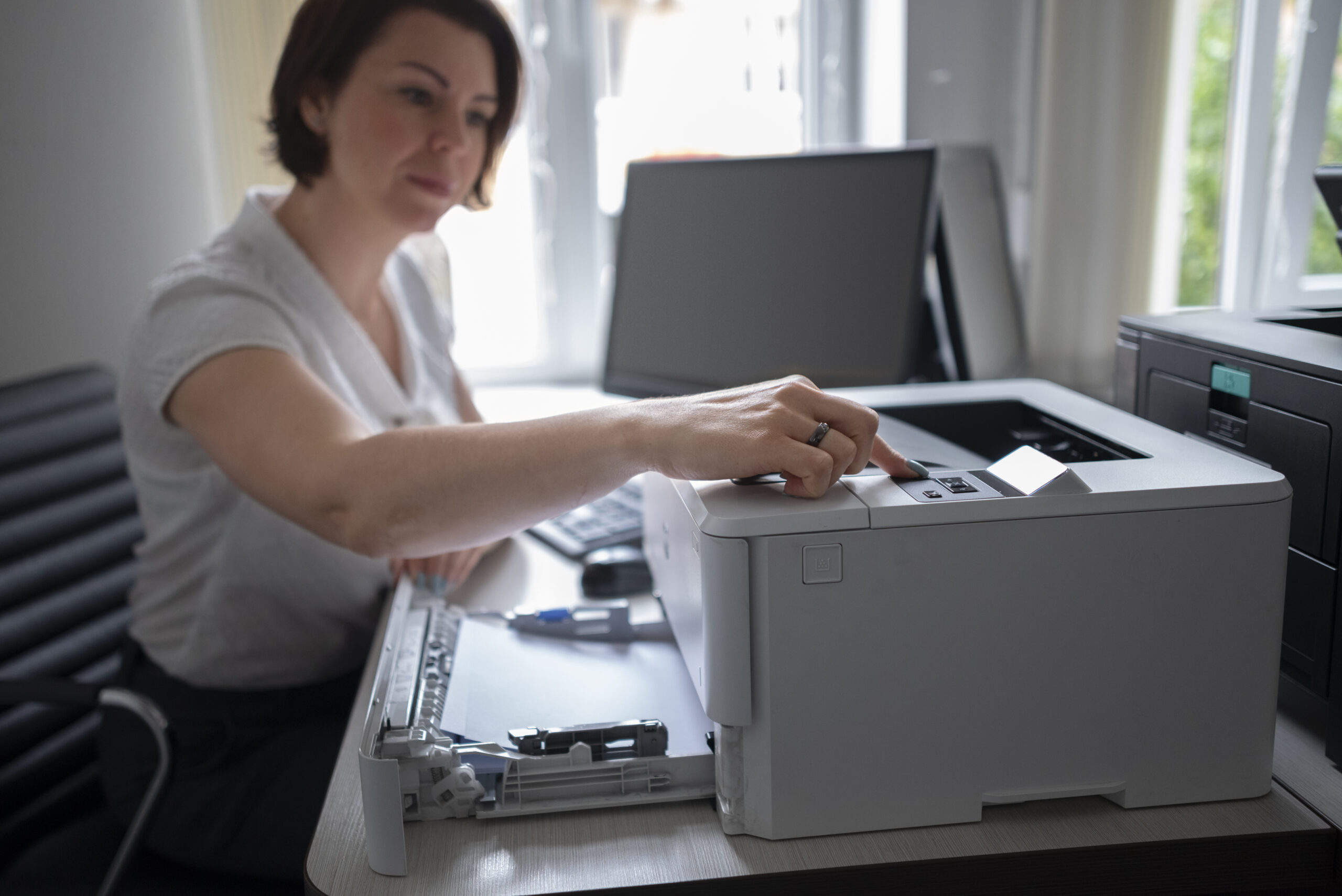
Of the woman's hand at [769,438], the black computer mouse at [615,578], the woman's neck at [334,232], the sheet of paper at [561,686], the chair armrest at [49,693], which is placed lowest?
the chair armrest at [49,693]

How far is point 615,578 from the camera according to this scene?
1104 millimetres

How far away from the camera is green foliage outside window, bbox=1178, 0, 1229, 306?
226 cm

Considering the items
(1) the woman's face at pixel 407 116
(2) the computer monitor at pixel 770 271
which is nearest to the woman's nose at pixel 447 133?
(1) the woman's face at pixel 407 116

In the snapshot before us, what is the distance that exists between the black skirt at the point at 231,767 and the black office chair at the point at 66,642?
40 mm

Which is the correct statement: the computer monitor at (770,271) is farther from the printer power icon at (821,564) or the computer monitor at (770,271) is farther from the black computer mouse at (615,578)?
the printer power icon at (821,564)

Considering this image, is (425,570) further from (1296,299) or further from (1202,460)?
(1296,299)

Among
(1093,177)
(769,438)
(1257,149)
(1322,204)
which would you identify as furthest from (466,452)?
(1257,149)

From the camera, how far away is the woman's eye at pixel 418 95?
1.23 m

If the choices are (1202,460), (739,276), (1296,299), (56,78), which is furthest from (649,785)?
(1296,299)

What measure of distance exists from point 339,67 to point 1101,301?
5.47 ft

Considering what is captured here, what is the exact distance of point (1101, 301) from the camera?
2.16 metres

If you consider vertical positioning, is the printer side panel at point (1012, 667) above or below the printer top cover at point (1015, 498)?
below

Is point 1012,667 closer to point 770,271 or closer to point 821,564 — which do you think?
point 821,564

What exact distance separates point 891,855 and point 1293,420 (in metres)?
0.46
